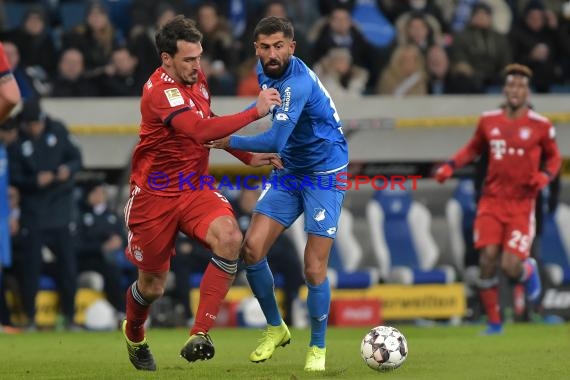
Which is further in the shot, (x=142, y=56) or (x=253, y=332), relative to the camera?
(x=142, y=56)

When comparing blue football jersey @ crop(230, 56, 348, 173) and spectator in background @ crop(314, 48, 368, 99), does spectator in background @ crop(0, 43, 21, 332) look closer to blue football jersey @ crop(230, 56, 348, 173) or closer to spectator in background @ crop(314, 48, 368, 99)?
spectator in background @ crop(314, 48, 368, 99)

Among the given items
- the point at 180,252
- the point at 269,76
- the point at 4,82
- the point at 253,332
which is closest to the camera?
the point at 4,82

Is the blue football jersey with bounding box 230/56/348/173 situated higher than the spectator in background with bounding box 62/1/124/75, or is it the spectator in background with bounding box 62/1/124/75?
the blue football jersey with bounding box 230/56/348/173

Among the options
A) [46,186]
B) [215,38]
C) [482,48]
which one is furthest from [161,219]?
[482,48]

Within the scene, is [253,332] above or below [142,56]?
below

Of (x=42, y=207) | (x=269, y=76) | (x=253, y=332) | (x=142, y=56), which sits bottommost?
(x=253, y=332)

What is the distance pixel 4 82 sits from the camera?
26.9 ft

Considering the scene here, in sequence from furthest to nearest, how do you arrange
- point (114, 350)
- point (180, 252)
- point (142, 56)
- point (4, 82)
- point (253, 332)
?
point (142, 56) → point (180, 252) → point (253, 332) → point (114, 350) → point (4, 82)

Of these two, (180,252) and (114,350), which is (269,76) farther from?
(180,252)

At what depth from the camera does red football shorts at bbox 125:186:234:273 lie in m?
9.30

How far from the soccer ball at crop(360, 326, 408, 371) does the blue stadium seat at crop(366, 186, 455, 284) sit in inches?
297

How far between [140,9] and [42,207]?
374 cm

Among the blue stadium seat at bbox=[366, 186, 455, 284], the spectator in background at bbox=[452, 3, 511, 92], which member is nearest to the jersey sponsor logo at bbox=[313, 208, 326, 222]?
the blue stadium seat at bbox=[366, 186, 455, 284]

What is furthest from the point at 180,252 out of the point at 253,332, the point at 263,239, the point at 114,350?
the point at 263,239
